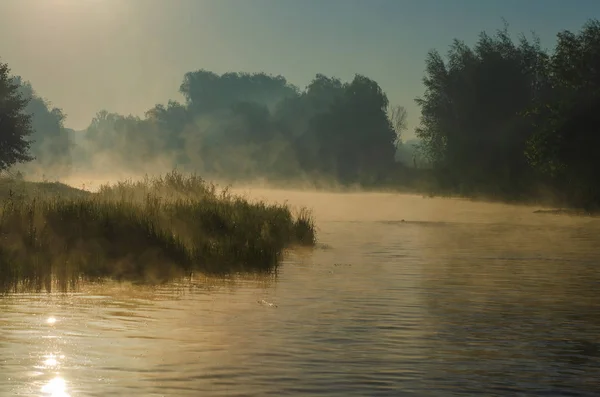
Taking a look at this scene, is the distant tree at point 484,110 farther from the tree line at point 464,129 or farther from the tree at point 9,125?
the tree at point 9,125

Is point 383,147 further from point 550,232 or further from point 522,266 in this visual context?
point 522,266

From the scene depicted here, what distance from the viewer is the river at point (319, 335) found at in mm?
10289

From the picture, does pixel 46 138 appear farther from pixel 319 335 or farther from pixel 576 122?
pixel 319 335

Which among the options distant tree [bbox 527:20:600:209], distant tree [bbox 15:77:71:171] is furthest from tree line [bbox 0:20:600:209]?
distant tree [bbox 15:77:71:171]

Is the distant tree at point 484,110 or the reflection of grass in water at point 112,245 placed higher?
the distant tree at point 484,110

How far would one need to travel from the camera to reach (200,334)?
520 inches

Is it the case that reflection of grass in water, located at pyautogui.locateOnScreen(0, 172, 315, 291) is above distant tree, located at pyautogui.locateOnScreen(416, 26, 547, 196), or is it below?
below

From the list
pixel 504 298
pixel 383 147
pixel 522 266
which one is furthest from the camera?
pixel 383 147

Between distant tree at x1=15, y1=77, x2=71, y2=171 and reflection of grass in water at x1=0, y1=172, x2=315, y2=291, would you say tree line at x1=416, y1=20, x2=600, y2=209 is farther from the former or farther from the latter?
distant tree at x1=15, y1=77, x2=71, y2=171

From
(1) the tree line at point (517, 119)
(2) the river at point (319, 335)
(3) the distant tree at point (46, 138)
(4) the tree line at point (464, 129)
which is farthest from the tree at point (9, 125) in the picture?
(3) the distant tree at point (46, 138)

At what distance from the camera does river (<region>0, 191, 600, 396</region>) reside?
10289mm

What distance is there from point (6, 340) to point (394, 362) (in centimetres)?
468

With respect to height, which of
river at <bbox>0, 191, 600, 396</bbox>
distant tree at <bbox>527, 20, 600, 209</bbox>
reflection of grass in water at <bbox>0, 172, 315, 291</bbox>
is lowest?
river at <bbox>0, 191, 600, 396</bbox>

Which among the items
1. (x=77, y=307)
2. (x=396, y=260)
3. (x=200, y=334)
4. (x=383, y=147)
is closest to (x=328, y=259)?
(x=396, y=260)
